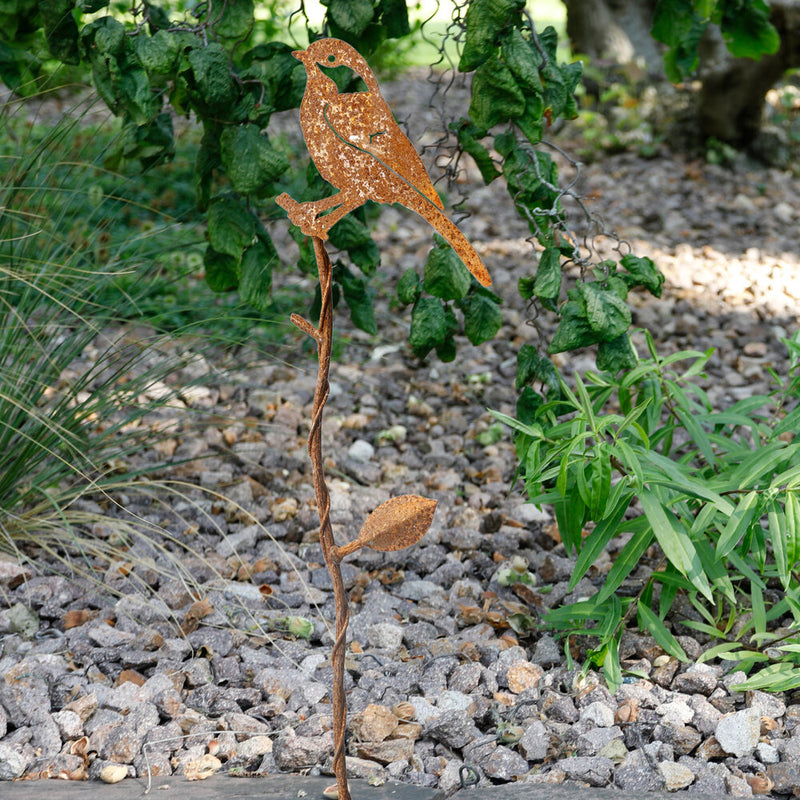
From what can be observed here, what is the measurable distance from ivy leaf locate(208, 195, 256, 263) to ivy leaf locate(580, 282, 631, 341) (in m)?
0.63

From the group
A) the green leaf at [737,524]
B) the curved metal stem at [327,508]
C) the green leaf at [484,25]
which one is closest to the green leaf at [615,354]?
the green leaf at [737,524]

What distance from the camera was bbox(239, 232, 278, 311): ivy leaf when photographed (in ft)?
5.35

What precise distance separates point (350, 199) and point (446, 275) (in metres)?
0.47

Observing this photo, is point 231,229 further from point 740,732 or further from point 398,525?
point 740,732

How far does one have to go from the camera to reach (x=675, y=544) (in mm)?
1430

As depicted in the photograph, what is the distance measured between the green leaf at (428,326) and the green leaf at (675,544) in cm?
48

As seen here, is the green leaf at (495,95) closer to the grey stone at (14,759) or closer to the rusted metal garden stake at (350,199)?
the rusted metal garden stake at (350,199)

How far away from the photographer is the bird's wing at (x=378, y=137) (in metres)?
1.12

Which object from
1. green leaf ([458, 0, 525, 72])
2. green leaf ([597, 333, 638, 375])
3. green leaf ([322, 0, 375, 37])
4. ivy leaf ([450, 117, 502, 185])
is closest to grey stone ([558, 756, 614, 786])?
green leaf ([597, 333, 638, 375])

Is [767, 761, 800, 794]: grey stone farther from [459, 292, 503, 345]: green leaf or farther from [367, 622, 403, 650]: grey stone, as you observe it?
[459, 292, 503, 345]: green leaf

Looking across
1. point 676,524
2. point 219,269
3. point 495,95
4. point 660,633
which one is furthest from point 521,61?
point 660,633

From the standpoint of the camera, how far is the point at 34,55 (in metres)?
2.01

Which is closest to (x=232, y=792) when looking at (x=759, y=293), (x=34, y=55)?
(x=34, y=55)

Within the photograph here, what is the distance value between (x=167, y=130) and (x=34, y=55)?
1.56 ft
